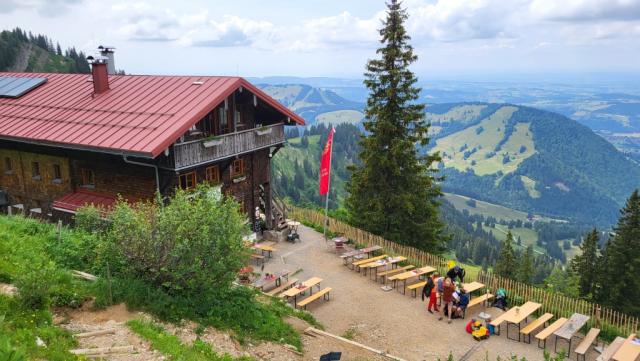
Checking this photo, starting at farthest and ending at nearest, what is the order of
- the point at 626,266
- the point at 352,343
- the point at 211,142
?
1. the point at 626,266
2. the point at 211,142
3. the point at 352,343

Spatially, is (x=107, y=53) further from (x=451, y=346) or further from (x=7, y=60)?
(x=7, y=60)

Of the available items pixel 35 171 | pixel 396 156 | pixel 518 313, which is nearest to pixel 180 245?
pixel 518 313

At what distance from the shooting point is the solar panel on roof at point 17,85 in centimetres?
2613

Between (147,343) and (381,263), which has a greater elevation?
(147,343)

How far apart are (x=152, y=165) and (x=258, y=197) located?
8.58 meters

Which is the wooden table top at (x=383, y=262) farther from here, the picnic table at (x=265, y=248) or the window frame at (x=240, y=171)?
the window frame at (x=240, y=171)

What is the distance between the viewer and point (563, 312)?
19797mm

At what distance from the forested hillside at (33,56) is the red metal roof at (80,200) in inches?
4646

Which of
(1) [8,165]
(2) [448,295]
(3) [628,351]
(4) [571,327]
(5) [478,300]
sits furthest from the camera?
(1) [8,165]

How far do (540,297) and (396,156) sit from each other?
503 inches

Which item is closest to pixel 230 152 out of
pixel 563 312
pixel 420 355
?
pixel 420 355

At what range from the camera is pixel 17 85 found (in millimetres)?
27234

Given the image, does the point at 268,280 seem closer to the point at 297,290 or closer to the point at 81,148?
the point at 297,290

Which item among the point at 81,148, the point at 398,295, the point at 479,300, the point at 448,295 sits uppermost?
the point at 81,148
